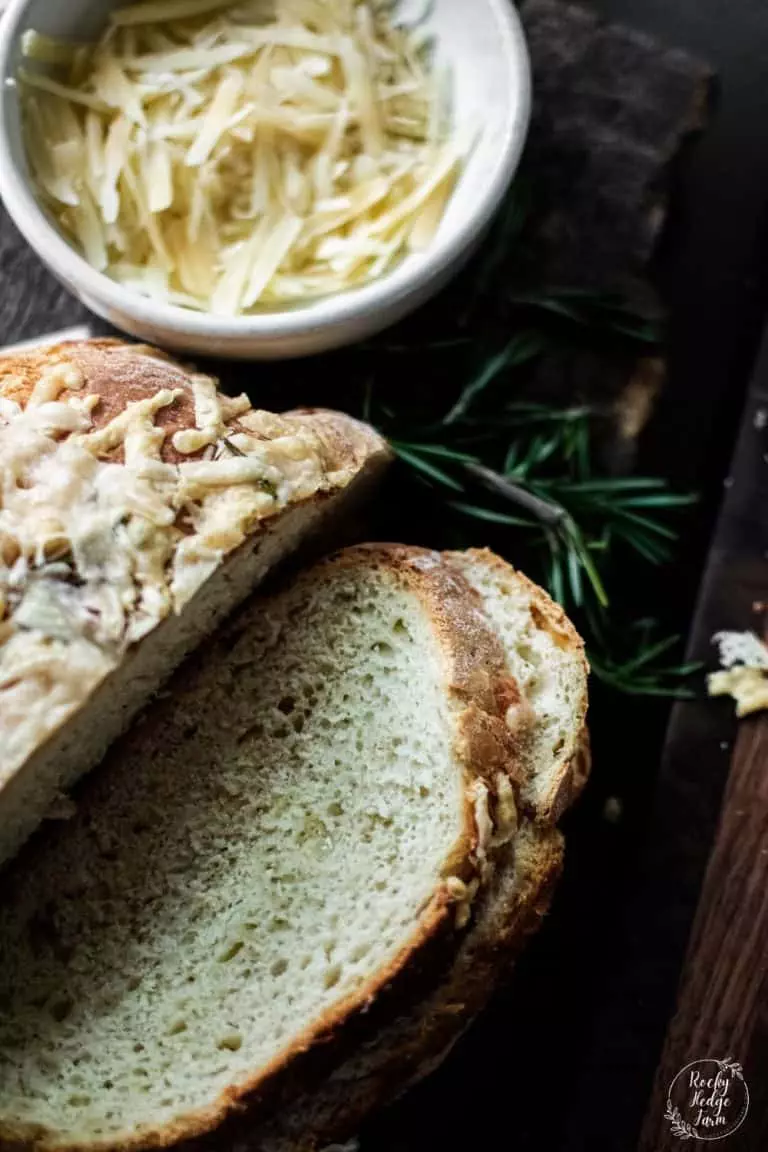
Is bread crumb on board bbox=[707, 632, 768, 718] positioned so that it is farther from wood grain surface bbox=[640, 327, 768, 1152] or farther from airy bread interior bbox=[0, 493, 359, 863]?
airy bread interior bbox=[0, 493, 359, 863]

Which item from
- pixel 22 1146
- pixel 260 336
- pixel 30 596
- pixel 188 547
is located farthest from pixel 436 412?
pixel 22 1146

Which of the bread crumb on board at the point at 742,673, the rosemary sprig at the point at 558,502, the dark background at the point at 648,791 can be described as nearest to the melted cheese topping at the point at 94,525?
the rosemary sprig at the point at 558,502

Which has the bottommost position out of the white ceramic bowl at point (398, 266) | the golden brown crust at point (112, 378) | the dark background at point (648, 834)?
the dark background at point (648, 834)

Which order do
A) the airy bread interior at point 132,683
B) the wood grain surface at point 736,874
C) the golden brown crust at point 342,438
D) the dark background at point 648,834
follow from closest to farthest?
the airy bread interior at point 132,683
the golden brown crust at point 342,438
the wood grain surface at point 736,874
the dark background at point 648,834

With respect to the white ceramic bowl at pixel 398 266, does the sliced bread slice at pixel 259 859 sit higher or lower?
lower

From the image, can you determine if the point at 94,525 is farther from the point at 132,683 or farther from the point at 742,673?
the point at 742,673

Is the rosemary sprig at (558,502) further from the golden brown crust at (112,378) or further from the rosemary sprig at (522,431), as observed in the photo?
the golden brown crust at (112,378)

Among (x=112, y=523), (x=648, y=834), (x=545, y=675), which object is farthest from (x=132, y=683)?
(x=648, y=834)
